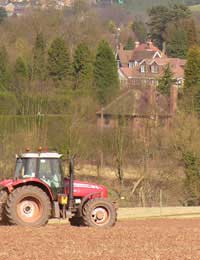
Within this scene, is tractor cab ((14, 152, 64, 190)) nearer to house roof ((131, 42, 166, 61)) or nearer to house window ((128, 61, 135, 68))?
house roof ((131, 42, 166, 61))

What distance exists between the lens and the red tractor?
1803cm

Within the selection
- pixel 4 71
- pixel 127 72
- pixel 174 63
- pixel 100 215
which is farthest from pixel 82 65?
pixel 100 215

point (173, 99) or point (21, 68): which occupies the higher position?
point (21, 68)

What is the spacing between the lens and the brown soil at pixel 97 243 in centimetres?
1316

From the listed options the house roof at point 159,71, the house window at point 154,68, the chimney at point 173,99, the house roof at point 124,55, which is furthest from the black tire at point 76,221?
the house roof at point 124,55

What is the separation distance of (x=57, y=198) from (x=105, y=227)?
1.23 metres

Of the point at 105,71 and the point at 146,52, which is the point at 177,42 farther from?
the point at 105,71

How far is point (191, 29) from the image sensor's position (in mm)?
87625

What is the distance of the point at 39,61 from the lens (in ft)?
189

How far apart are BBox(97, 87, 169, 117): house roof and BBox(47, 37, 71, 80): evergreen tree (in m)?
Result: 9.34

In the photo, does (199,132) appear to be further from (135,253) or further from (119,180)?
(135,253)

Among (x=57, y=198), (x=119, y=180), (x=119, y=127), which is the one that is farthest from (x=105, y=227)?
(x=119, y=127)

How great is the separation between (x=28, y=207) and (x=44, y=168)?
0.98 metres

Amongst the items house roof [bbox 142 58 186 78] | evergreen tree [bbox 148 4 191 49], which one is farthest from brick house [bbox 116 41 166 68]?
house roof [bbox 142 58 186 78]
